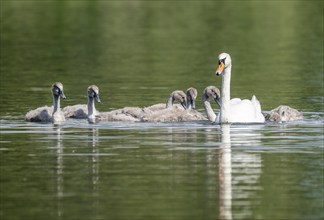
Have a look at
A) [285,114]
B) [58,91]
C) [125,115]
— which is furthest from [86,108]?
[285,114]

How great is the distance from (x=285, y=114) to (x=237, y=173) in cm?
682

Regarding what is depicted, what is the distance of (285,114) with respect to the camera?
85.3 ft

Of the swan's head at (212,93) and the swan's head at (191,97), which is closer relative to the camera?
the swan's head at (212,93)

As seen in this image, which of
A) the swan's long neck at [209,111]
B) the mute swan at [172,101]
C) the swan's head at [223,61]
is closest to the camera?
the swan's head at [223,61]

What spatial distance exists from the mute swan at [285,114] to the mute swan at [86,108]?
358 cm

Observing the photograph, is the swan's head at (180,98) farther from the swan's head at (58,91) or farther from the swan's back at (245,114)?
the swan's back at (245,114)

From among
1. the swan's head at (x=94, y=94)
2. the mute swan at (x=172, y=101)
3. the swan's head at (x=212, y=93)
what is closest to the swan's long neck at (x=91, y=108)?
the swan's head at (x=94, y=94)

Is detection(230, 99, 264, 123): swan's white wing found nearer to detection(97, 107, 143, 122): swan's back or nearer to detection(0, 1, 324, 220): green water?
detection(0, 1, 324, 220): green water

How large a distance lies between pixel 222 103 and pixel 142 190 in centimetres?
797

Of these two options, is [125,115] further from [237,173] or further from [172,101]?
[237,173]

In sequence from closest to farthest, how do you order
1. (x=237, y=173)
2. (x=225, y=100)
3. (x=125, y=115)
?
(x=237, y=173)
(x=225, y=100)
(x=125, y=115)

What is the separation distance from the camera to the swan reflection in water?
16.9 metres

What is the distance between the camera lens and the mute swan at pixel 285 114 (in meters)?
26.0

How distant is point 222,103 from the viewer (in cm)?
2586
